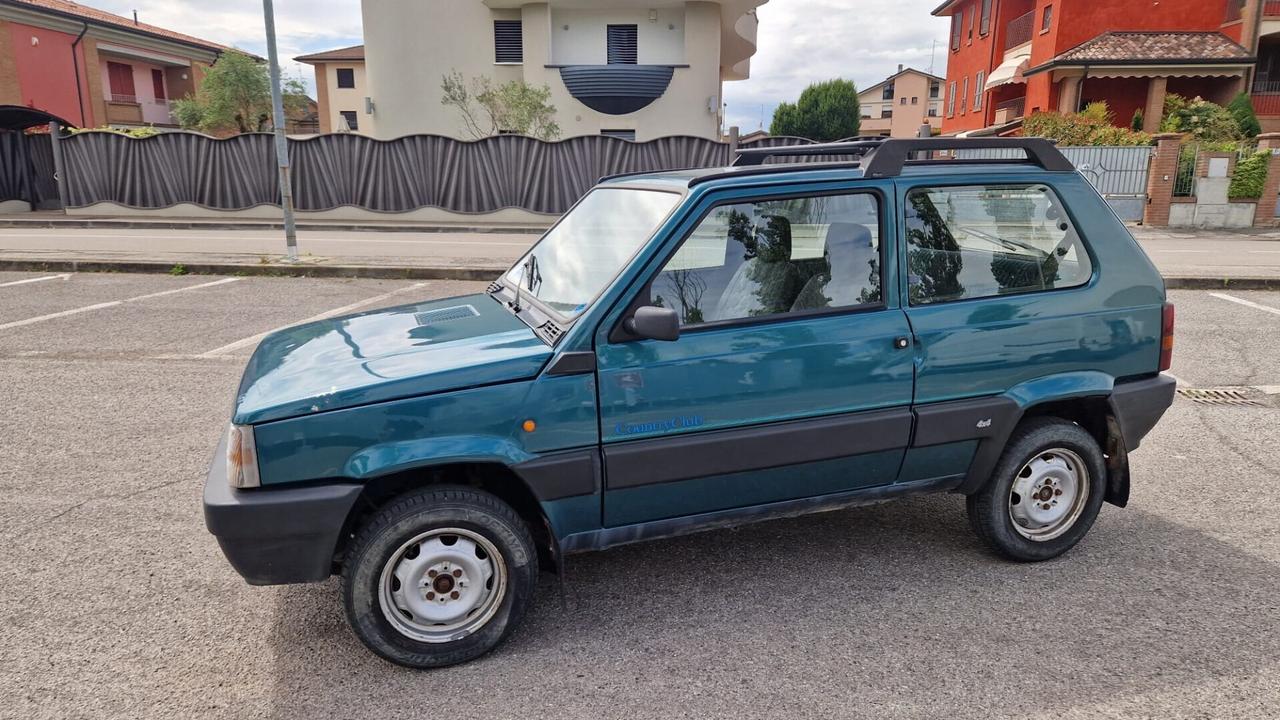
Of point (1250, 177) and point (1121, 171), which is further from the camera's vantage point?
point (1121, 171)

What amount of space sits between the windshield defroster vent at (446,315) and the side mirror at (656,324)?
988 mm

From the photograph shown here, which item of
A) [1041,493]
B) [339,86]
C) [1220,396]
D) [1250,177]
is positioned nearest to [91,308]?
[1041,493]

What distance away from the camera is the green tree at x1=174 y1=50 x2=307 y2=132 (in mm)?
47219

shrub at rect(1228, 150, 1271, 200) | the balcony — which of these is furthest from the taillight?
the balcony

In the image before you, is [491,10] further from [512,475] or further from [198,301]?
[512,475]

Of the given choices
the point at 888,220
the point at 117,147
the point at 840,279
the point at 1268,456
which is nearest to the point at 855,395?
the point at 840,279

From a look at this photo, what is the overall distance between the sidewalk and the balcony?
12.2 m

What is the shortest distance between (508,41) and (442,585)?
34.0 metres

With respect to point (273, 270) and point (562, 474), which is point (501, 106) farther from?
point (562, 474)

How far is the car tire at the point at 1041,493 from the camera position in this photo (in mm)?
3803

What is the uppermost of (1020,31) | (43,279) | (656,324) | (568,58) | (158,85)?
(1020,31)

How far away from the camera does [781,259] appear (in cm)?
354

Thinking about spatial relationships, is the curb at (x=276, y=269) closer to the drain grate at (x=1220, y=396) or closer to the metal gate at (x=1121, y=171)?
the drain grate at (x=1220, y=396)

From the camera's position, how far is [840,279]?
356 centimetres
